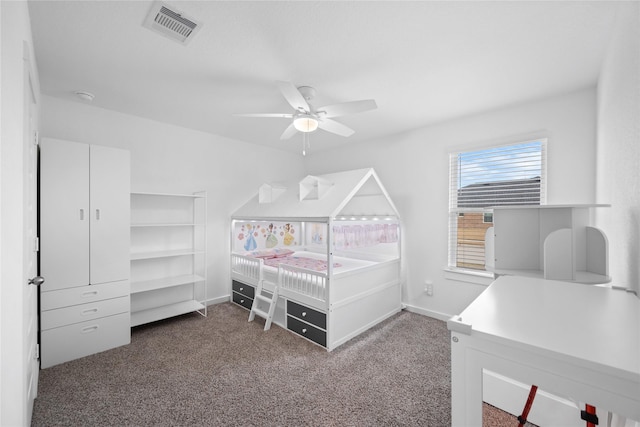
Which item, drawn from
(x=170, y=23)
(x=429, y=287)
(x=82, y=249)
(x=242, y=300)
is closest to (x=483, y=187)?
(x=429, y=287)

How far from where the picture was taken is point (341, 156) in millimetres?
4566

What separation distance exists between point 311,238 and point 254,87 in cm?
294

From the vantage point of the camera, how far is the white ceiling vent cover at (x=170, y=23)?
159 cm

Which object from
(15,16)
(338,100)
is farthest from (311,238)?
(15,16)

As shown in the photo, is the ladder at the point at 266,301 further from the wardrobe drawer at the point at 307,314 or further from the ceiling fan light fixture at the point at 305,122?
the ceiling fan light fixture at the point at 305,122

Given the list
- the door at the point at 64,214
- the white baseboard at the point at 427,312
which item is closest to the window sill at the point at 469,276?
the white baseboard at the point at 427,312

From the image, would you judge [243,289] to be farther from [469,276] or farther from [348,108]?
[469,276]

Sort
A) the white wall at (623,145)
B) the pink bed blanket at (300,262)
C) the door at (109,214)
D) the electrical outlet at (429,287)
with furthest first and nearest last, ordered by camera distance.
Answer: the electrical outlet at (429,287)
the pink bed blanket at (300,262)
the door at (109,214)
the white wall at (623,145)

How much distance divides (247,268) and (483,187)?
3254 millimetres

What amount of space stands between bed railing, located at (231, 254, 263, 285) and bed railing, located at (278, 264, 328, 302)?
46 centimetres

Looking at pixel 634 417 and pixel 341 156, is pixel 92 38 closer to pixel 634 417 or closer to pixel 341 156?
pixel 634 417

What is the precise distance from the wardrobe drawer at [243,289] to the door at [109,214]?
4.72 ft

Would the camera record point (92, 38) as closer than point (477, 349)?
No

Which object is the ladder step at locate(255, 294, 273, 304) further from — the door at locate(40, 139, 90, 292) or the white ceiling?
the white ceiling
